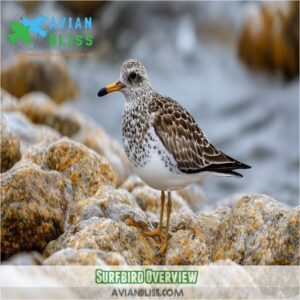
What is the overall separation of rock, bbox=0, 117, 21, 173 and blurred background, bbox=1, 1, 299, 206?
6.39m

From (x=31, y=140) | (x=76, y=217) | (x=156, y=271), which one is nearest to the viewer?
(x=156, y=271)

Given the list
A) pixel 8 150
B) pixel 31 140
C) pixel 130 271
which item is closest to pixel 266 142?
pixel 31 140

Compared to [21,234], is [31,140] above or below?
above

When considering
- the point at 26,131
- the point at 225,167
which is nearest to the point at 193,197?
the point at 26,131

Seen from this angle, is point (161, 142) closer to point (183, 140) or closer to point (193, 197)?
point (183, 140)

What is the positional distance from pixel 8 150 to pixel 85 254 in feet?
13.2

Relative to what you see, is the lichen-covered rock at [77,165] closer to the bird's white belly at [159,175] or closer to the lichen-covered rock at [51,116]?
the bird's white belly at [159,175]

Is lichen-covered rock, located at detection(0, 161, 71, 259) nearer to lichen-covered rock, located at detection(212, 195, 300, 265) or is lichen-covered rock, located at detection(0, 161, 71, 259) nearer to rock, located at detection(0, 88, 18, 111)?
lichen-covered rock, located at detection(212, 195, 300, 265)

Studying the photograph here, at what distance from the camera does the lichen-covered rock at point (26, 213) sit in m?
7.22

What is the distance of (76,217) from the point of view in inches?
296

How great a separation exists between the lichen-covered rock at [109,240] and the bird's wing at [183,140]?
41.0 inches

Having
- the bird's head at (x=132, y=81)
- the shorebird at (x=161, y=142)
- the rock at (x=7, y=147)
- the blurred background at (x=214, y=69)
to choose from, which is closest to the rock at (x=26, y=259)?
the shorebird at (x=161, y=142)

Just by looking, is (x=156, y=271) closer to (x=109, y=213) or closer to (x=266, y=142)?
(x=109, y=213)

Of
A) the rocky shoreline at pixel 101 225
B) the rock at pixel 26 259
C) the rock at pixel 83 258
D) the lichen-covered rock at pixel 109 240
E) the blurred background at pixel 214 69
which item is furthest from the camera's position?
the blurred background at pixel 214 69
